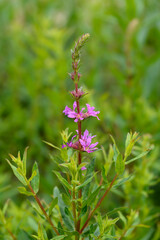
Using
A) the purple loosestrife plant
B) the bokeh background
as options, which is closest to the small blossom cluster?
the purple loosestrife plant

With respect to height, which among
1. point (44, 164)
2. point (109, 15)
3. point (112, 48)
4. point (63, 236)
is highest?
point (112, 48)

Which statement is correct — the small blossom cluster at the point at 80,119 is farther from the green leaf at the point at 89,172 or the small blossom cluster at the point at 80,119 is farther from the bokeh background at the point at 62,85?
the bokeh background at the point at 62,85

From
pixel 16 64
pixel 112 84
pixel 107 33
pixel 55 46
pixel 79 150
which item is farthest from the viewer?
pixel 112 84

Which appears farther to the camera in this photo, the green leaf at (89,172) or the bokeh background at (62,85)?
the bokeh background at (62,85)

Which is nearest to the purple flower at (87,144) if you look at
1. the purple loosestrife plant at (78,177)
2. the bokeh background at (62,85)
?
the purple loosestrife plant at (78,177)

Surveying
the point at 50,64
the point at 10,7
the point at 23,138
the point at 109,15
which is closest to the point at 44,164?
the point at 23,138

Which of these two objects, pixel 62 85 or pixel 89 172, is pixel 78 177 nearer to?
pixel 89 172

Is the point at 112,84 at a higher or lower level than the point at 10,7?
lower

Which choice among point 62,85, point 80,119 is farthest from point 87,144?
point 62,85

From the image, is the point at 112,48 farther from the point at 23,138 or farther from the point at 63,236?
the point at 63,236
